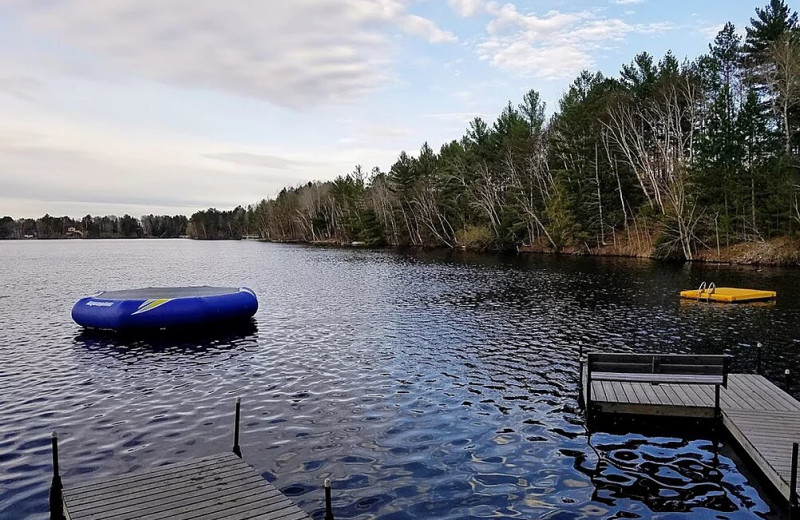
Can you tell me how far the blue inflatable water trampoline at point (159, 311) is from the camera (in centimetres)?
2341

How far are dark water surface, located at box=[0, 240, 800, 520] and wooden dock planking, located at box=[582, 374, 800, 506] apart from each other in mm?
553

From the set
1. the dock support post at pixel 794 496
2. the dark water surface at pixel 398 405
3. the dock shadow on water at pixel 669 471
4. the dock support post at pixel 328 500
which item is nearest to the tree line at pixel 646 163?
the dark water surface at pixel 398 405

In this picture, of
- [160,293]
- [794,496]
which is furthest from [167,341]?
[794,496]

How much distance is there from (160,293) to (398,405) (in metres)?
18.6

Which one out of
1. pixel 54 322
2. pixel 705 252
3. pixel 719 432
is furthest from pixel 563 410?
pixel 705 252

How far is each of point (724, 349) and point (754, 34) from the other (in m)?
55.3

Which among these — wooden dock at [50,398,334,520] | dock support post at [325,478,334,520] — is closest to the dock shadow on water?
dock support post at [325,478,334,520]

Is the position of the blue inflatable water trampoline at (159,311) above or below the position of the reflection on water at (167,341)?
above

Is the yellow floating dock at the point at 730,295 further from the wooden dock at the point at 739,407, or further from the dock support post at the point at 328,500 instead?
the dock support post at the point at 328,500

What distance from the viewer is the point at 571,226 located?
235 feet

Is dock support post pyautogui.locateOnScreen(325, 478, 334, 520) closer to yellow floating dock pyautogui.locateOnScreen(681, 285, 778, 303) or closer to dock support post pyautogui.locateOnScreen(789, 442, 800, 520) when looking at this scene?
dock support post pyautogui.locateOnScreen(789, 442, 800, 520)

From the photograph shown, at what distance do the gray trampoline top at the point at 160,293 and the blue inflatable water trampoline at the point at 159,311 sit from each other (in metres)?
0.04

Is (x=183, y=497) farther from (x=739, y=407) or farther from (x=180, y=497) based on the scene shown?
(x=739, y=407)

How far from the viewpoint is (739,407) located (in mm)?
11891
